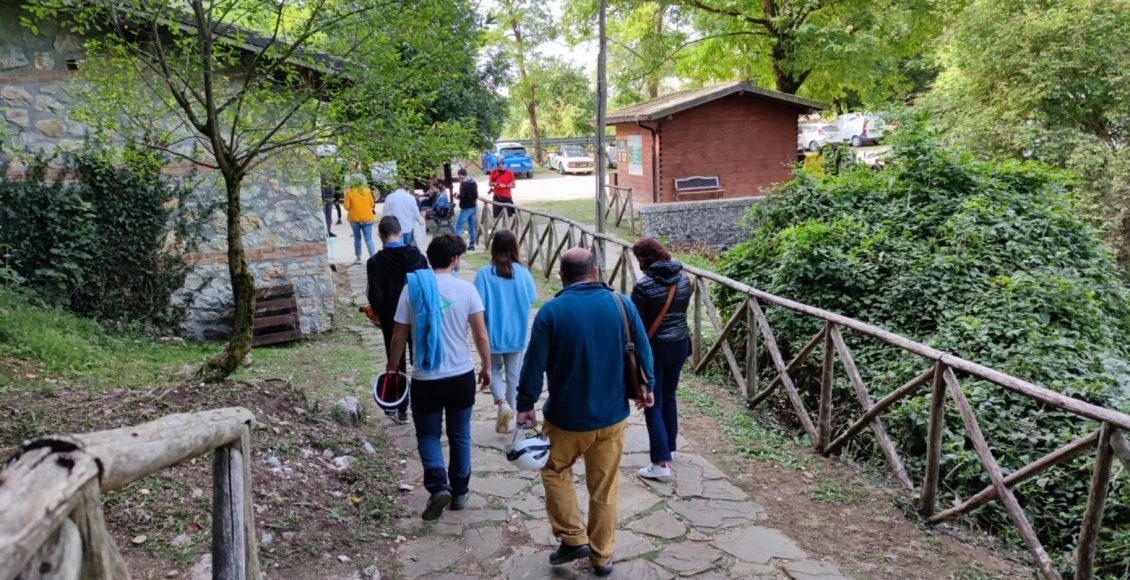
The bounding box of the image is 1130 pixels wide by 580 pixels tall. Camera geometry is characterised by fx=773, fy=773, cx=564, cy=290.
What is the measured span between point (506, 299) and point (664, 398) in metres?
1.27

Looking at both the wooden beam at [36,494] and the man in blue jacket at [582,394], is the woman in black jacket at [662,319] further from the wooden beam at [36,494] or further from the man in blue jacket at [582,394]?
the wooden beam at [36,494]

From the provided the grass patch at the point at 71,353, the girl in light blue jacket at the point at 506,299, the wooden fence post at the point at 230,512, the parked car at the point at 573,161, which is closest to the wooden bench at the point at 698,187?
the grass patch at the point at 71,353

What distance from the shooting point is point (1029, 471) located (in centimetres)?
410

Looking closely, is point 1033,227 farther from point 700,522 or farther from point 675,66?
point 675,66

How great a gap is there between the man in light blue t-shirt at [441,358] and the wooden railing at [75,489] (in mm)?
1975

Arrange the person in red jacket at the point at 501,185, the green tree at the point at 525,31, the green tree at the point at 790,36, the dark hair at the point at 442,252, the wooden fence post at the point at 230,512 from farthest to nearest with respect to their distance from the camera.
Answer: the green tree at the point at 525,31 → the green tree at the point at 790,36 → the person in red jacket at the point at 501,185 → the dark hair at the point at 442,252 → the wooden fence post at the point at 230,512

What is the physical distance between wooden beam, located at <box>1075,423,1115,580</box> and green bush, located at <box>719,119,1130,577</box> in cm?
64

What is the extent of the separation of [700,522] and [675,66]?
21.2 metres

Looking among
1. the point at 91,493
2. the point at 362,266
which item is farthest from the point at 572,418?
the point at 362,266

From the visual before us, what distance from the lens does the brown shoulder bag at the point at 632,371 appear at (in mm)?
3764

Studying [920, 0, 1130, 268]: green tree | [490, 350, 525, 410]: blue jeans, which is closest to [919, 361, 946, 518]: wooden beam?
[490, 350, 525, 410]: blue jeans

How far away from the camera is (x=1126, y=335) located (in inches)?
293

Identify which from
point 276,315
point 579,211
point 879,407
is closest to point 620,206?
point 579,211

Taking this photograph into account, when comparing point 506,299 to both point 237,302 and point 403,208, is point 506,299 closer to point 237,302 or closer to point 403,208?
point 237,302
